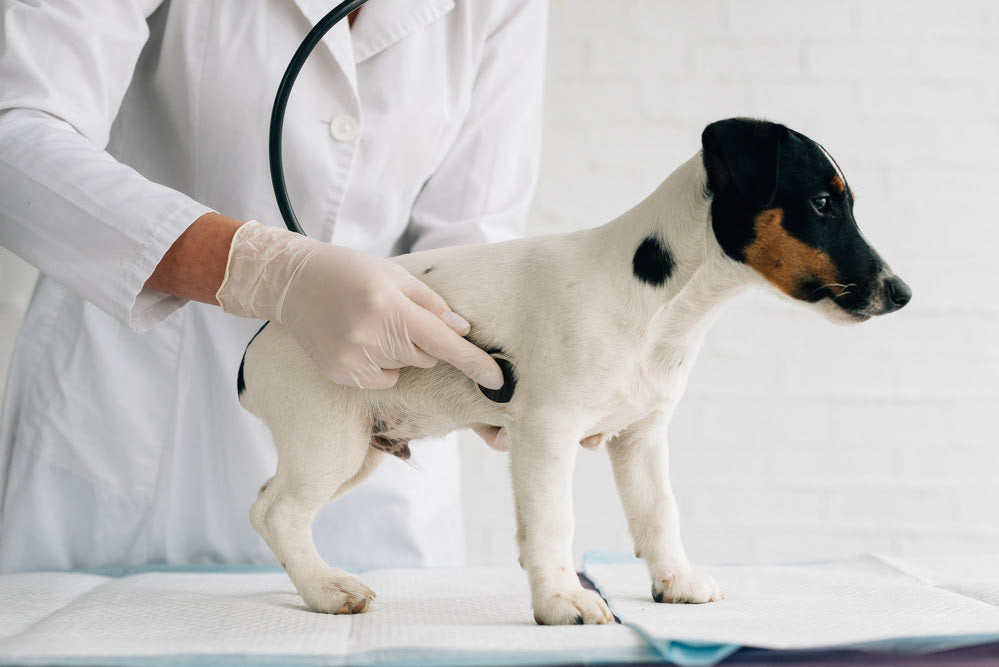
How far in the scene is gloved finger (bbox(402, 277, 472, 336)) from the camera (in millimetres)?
862

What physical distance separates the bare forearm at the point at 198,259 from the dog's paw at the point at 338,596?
357 millimetres

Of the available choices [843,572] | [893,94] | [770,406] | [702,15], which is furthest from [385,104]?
[893,94]

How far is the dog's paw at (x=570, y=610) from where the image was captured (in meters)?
0.76

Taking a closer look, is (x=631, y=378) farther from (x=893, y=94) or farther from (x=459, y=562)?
A: (x=893, y=94)

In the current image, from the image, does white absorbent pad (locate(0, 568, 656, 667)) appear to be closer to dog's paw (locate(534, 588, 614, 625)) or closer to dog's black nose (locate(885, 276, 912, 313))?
dog's paw (locate(534, 588, 614, 625))

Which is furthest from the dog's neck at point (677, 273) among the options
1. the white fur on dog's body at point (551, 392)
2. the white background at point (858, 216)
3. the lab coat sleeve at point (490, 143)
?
the white background at point (858, 216)

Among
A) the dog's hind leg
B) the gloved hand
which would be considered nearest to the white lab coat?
the gloved hand

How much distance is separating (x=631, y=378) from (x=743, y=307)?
1.38 meters

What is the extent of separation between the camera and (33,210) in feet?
3.18

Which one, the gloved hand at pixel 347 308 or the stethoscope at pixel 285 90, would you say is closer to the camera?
the gloved hand at pixel 347 308

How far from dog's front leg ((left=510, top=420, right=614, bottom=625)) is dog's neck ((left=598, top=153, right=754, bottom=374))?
5.2 inches

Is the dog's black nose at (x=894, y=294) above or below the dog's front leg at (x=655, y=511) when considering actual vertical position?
above

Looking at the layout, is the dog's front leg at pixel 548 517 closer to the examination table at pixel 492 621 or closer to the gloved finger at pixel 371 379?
the examination table at pixel 492 621

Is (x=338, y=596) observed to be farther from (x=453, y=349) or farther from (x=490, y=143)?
(x=490, y=143)
